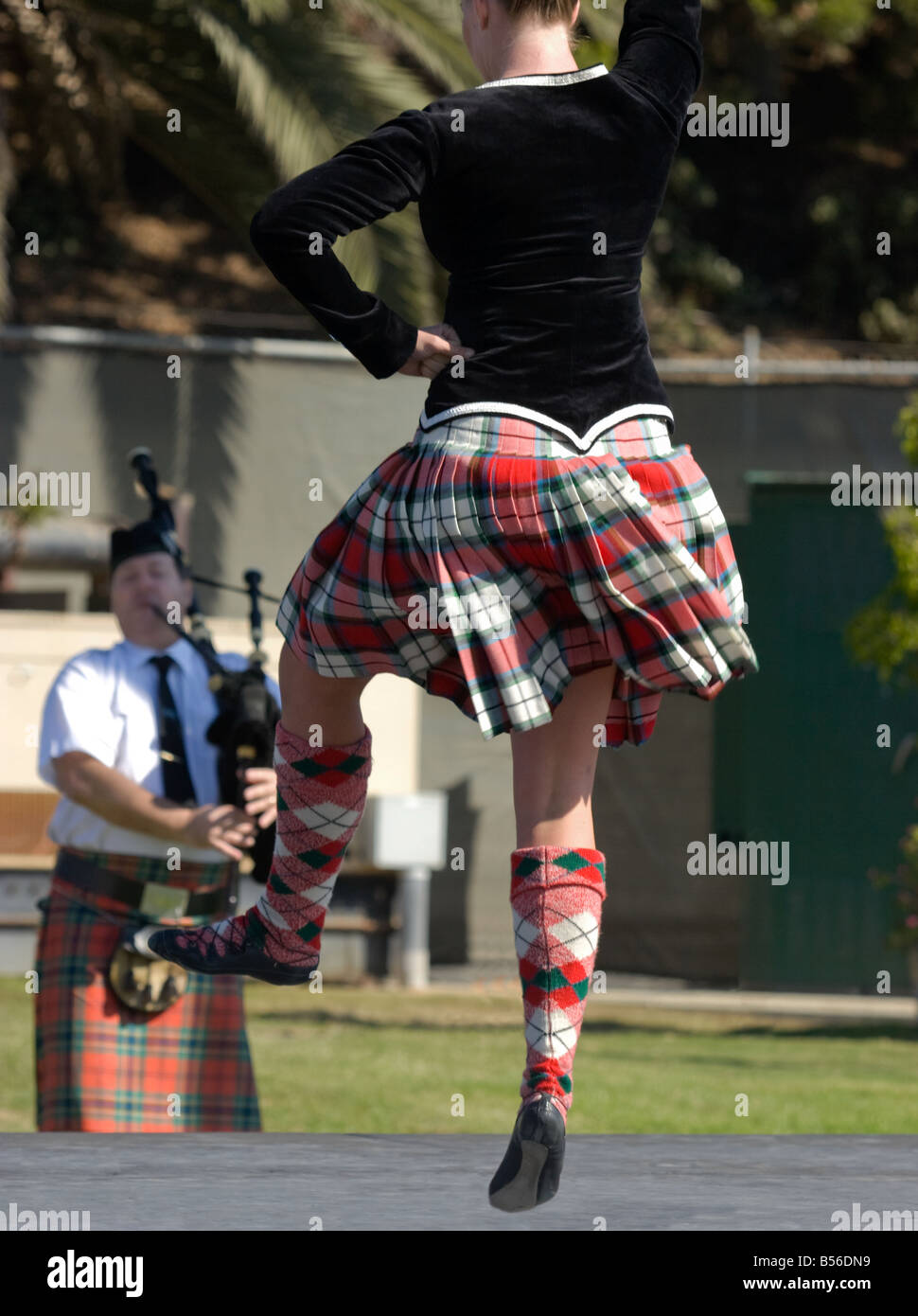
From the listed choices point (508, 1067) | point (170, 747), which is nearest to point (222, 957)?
point (170, 747)

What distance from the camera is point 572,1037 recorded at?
252cm

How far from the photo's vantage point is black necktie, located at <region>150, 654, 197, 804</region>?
16.1ft

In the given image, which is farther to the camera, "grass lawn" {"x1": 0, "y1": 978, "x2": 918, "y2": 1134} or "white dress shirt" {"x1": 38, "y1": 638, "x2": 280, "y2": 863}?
"grass lawn" {"x1": 0, "y1": 978, "x2": 918, "y2": 1134}

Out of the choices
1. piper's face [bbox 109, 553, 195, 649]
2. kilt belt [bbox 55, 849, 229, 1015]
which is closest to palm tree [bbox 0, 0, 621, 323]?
piper's face [bbox 109, 553, 195, 649]

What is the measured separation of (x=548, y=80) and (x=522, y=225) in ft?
0.67

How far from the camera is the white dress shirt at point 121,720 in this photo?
4934 millimetres

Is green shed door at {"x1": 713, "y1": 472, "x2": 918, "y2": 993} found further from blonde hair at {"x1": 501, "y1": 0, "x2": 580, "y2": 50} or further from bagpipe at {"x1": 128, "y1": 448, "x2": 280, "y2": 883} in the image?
blonde hair at {"x1": 501, "y1": 0, "x2": 580, "y2": 50}

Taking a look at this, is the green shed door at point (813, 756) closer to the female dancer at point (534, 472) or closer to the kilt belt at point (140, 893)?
the kilt belt at point (140, 893)

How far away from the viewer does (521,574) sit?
2.51 metres

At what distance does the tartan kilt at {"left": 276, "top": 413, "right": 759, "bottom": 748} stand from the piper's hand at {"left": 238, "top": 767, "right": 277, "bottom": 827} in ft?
5.88

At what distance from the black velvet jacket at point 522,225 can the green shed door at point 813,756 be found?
27.6ft

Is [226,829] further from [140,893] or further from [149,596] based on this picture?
[149,596]
